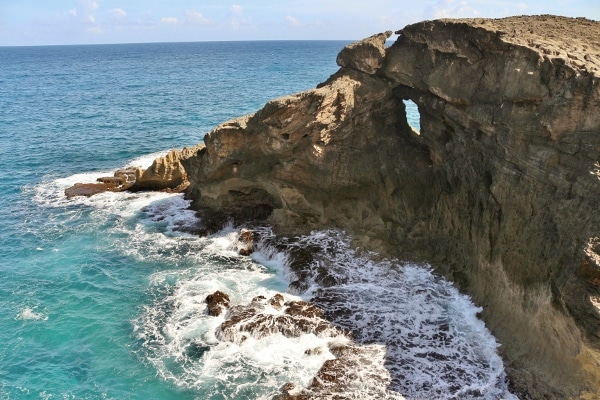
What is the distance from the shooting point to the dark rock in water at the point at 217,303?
1958 centimetres

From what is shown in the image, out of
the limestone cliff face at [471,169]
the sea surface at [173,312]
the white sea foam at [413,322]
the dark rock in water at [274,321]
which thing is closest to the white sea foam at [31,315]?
the sea surface at [173,312]

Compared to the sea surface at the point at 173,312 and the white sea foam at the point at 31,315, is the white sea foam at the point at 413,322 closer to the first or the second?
the sea surface at the point at 173,312

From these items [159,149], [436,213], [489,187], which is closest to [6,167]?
[159,149]

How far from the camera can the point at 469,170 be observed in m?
A: 19.8

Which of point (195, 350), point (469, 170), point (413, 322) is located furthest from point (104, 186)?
point (469, 170)

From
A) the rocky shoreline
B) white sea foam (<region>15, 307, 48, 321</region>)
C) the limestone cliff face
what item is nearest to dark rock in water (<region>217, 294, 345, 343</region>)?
the rocky shoreline

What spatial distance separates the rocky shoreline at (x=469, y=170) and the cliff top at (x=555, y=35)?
3.2 inches

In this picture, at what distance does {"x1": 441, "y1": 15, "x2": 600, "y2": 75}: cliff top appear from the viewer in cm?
1507

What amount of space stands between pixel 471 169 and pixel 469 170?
0.16 meters

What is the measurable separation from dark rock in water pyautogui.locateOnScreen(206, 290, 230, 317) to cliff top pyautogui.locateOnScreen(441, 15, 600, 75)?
15.5 m

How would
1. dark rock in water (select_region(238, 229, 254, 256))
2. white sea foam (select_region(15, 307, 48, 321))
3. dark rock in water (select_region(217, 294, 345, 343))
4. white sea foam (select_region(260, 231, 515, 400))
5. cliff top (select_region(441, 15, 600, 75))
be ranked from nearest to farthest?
cliff top (select_region(441, 15, 600, 75)) < white sea foam (select_region(260, 231, 515, 400)) < dark rock in water (select_region(217, 294, 345, 343)) < white sea foam (select_region(15, 307, 48, 321)) < dark rock in water (select_region(238, 229, 254, 256))

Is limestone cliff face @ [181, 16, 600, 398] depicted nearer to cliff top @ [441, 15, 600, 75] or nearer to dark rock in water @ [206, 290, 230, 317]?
cliff top @ [441, 15, 600, 75]

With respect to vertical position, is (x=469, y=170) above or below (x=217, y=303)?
above

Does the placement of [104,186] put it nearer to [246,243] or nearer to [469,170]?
[246,243]
